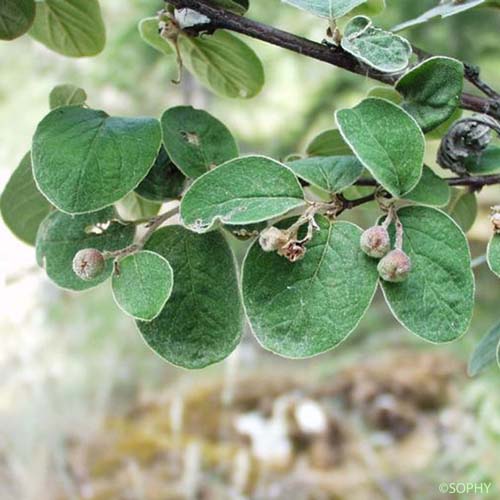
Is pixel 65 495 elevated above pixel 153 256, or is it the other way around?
pixel 153 256

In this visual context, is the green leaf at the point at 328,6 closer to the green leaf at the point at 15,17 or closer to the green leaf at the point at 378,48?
the green leaf at the point at 378,48

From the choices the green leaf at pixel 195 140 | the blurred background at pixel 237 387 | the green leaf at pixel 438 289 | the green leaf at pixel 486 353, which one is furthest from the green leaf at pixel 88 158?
the blurred background at pixel 237 387

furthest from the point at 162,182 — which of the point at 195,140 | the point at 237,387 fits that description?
the point at 237,387

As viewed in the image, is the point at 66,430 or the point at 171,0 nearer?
the point at 171,0

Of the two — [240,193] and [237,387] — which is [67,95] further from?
[237,387]

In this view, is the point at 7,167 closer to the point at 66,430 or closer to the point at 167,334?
the point at 66,430

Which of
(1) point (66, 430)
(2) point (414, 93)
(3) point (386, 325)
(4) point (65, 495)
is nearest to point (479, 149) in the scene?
(2) point (414, 93)

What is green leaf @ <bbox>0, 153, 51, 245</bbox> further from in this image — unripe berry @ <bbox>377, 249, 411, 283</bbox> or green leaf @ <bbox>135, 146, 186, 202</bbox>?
unripe berry @ <bbox>377, 249, 411, 283</bbox>

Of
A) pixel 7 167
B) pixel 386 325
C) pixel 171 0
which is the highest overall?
pixel 171 0
